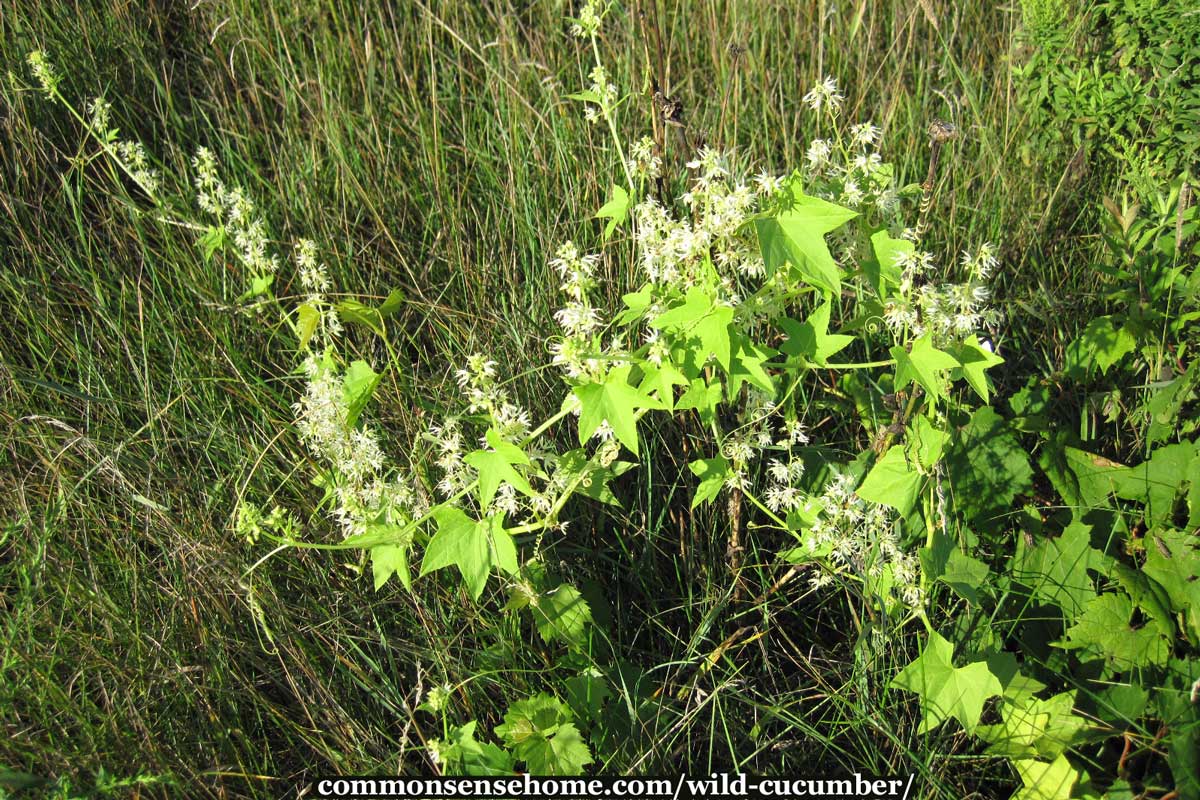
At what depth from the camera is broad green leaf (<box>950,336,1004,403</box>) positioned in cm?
191

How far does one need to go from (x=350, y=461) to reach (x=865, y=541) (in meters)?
1.27

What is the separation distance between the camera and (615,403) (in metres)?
1.80

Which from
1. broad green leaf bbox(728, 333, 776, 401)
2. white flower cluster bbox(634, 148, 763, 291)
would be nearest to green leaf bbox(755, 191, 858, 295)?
white flower cluster bbox(634, 148, 763, 291)

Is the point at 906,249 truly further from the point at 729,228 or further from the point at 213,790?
the point at 213,790

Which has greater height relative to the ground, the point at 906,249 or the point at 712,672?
the point at 906,249

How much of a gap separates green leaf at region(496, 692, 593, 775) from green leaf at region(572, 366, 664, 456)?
2.34ft

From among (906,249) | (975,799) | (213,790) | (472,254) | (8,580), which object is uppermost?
(906,249)

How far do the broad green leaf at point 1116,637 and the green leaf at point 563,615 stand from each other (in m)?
1.16

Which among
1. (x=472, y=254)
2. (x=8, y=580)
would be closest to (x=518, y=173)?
(x=472, y=254)

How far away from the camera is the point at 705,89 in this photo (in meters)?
4.11

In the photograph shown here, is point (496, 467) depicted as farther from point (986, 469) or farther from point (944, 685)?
point (986, 469)

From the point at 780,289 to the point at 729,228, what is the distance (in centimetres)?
30

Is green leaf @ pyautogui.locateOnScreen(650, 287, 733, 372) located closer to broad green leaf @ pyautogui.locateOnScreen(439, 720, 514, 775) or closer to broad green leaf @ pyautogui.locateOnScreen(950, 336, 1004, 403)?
broad green leaf @ pyautogui.locateOnScreen(950, 336, 1004, 403)

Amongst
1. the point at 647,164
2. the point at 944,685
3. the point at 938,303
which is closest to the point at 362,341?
the point at 647,164
